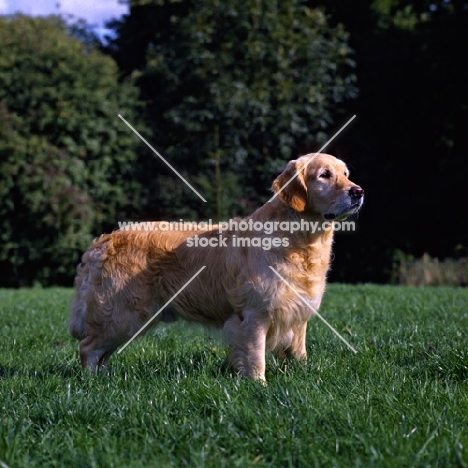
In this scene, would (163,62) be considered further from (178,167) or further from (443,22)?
(443,22)

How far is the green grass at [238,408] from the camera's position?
2.85 m

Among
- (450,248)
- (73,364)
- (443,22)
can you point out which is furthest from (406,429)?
(443,22)

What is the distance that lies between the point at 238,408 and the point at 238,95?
11.9 meters

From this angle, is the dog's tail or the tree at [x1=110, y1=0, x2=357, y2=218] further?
the tree at [x1=110, y1=0, x2=357, y2=218]

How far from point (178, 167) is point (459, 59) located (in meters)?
7.91

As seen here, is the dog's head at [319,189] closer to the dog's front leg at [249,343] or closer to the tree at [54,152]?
the dog's front leg at [249,343]

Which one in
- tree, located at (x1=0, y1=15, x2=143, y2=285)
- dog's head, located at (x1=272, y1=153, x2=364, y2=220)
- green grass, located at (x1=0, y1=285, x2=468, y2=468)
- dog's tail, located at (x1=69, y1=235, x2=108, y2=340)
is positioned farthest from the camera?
tree, located at (x1=0, y1=15, x2=143, y2=285)

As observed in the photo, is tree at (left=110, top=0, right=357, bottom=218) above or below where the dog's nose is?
above

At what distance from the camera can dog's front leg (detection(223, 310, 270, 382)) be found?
4461 mm

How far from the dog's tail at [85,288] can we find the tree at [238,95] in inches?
376

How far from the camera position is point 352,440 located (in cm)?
295

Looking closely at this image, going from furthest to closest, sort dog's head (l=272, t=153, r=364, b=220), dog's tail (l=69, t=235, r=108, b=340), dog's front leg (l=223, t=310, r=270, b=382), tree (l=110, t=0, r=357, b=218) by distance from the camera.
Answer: tree (l=110, t=0, r=357, b=218)
dog's tail (l=69, t=235, r=108, b=340)
dog's head (l=272, t=153, r=364, b=220)
dog's front leg (l=223, t=310, r=270, b=382)

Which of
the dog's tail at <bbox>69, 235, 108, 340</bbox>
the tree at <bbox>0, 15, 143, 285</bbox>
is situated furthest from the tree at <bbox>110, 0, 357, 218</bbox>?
the dog's tail at <bbox>69, 235, 108, 340</bbox>

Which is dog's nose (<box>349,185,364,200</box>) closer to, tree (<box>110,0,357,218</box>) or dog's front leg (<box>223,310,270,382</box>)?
dog's front leg (<box>223,310,270,382</box>)
